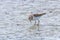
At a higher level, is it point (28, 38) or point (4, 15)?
point (4, 15)

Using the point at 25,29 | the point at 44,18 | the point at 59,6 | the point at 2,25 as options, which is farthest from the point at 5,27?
the point at 59,6

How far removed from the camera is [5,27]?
3.69 metres

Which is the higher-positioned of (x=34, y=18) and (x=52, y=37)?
(x=34, y=18)

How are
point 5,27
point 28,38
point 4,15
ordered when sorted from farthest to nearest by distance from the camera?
point 4,15 < point 5,27 < point 28,38

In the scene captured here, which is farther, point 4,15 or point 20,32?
point 4,15

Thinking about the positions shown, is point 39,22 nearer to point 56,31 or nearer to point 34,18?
point 34,18

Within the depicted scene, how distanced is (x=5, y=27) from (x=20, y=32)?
11.8 inches

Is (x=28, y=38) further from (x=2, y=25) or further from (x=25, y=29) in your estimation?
(x=2, y=25)

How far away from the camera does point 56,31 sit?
3549 millimetres

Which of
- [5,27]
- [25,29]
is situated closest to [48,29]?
[25,29]

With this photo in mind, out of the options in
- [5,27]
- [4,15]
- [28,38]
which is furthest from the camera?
[4,15]

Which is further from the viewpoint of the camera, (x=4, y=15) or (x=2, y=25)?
(x=4, y=15)

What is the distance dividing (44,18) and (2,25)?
27.6 inches

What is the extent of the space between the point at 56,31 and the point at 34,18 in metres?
0.41
